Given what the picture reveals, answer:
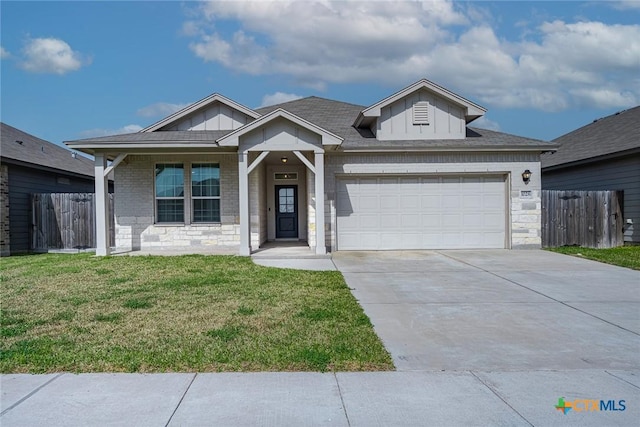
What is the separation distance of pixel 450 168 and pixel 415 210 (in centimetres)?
159

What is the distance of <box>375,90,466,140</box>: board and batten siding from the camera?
44.6 feet

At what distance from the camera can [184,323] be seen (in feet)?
17.7

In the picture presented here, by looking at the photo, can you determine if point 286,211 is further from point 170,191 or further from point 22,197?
point 22,197

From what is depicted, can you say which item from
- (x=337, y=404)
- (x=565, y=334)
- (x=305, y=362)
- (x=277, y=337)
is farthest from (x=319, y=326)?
(x=565, y=334)

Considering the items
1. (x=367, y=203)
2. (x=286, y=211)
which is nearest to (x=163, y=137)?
(x=286, y=211)

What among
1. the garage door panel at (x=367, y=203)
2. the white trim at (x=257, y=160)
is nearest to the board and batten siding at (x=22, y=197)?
the white trim at (x=257, y=160)

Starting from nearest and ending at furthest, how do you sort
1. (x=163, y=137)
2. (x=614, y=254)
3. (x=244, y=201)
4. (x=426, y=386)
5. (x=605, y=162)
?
(x=426, y=386), (x=244, y=201), (x=614, y=254), (x=163, y=137), (x=605, y=162)

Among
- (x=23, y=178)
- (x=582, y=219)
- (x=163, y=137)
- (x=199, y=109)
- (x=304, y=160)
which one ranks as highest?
(x=199, y=109)

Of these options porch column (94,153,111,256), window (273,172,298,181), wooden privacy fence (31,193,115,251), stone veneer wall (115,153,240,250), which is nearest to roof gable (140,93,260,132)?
stone veneer wall (115,153,240,250)

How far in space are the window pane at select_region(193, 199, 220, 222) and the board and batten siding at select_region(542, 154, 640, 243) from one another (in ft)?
42.0

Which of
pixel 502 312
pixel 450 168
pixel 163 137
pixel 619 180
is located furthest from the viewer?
pixel 619 180

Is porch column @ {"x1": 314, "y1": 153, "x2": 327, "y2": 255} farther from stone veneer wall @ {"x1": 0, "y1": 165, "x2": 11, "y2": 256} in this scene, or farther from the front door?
stone veneer wall @ {"x1": 0, "y1": 165, "x2": 11, "y2": 256}

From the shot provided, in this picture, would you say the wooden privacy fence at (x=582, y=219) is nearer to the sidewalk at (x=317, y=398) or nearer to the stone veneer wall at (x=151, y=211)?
the stone veneer wall at (x=151, y=211)

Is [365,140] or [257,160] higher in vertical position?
[365,140]
